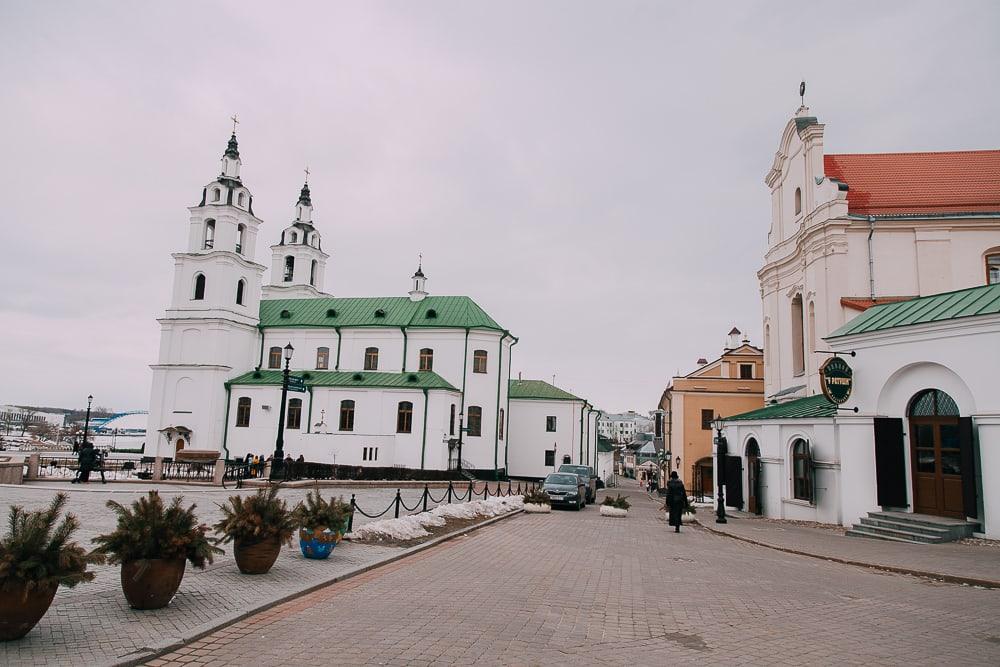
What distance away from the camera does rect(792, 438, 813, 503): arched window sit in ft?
69.4

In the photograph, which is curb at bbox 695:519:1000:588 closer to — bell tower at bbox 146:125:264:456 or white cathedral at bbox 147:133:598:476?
white cathedral at bbox 147:133:598:476

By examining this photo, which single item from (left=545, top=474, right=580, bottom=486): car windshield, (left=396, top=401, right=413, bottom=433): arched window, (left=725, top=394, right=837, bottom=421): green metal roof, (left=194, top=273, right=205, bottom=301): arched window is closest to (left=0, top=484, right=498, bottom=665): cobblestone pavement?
(left=545, top=474, right=580, bottom=486): car windshield

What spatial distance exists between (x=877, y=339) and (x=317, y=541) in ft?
53.1

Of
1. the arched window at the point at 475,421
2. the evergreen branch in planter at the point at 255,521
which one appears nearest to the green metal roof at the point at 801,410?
the evergreen branch in planter at the point at 255,521

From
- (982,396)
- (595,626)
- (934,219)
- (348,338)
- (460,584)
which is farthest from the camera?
(348,338)

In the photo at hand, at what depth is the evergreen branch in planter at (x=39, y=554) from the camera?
5.93m

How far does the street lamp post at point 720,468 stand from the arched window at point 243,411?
108 feet

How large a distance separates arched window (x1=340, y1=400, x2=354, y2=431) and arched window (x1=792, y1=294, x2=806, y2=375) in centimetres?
2821

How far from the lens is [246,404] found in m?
46.4

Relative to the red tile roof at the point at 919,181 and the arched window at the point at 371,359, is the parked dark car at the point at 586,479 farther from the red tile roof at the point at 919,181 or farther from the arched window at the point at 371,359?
the arched window at the point at 371,359

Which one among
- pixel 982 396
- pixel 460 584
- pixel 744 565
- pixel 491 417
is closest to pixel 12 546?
pixel 460 584

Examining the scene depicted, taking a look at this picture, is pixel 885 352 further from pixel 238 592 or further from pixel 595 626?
pixel 238 592

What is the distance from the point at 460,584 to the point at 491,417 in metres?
35.9

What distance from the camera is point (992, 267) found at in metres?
26.5
